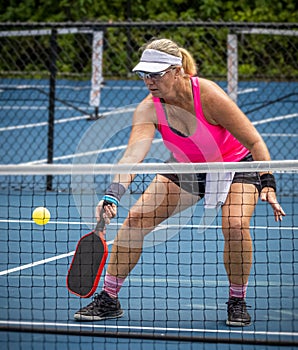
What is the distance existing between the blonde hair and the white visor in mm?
31

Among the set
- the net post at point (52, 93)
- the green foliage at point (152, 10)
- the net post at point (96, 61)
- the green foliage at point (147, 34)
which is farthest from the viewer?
the green foliage at point (152, 10)

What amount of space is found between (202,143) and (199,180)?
225 mm

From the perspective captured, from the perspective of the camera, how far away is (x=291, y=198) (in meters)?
8.91

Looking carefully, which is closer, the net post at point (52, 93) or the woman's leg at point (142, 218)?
the woman's leg at point (142, 218)

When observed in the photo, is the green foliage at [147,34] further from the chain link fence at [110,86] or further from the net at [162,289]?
the net at [162,289]

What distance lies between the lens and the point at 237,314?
4.53 metres

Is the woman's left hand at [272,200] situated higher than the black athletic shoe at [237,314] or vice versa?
the woman's left hand at [272,200]

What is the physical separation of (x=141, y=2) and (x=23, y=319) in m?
15.1

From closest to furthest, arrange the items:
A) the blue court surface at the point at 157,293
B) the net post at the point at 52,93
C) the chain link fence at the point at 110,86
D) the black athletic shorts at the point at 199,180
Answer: the blue court surface at the point at 157,293, the black athletic shorts at the point at 199,180, the net post at the point at 52,93, the chain link fence at the point at 110,86

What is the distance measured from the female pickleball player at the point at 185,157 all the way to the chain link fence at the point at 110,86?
6238 millimetres

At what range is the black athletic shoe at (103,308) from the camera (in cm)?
464

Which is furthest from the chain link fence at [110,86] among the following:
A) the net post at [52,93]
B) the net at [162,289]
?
the net at [162,289]

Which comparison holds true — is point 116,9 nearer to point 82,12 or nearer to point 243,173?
point 82,12

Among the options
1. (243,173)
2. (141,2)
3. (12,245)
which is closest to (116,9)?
(141,2)
